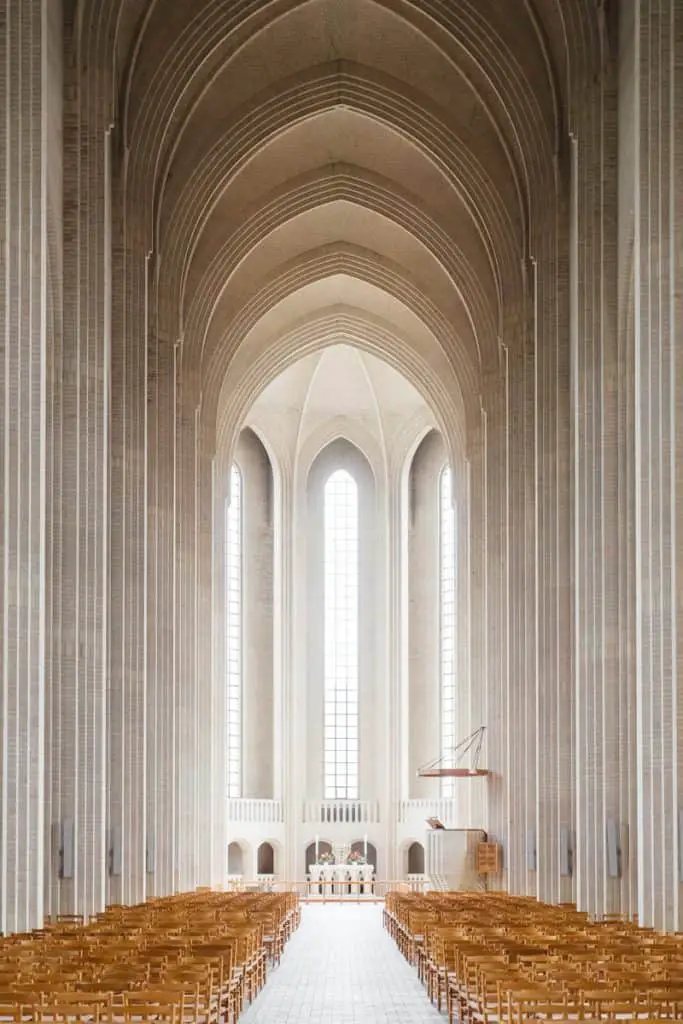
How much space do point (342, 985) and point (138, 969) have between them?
9.47 metres

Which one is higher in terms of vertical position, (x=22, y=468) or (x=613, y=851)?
(x=22, y=468)

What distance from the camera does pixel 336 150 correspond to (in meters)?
43.5

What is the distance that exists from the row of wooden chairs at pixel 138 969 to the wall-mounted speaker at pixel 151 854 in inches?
430

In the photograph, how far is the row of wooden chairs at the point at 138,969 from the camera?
438 inches

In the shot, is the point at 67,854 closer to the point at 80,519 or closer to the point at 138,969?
the point at 80,519

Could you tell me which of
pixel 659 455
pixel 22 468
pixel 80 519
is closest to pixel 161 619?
pixel 80 519

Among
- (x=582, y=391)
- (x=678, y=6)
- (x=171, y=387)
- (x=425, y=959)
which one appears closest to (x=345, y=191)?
(x=171, y=387)

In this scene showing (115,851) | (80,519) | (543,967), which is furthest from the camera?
(115,851)

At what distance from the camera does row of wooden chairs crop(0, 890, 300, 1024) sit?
11133 mm

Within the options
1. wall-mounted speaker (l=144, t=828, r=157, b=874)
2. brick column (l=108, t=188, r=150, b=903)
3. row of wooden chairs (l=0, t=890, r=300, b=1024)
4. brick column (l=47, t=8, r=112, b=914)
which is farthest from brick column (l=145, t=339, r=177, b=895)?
row of wooden chairs (l=0, t=890, r=300, b=1024)

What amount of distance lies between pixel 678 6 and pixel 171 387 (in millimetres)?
19592

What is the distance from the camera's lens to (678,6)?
2273 centimetres

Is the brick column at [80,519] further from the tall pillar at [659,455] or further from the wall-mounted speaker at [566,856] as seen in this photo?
the tall pillar at [659,455]

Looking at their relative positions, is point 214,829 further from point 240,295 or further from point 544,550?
point 544,550
